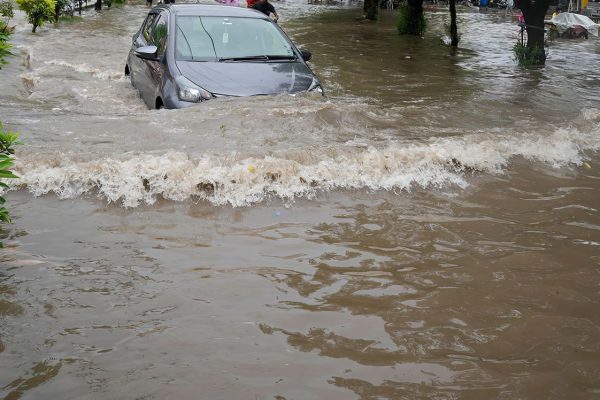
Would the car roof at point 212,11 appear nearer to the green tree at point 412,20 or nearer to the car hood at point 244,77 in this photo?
the car hood at point 244,77

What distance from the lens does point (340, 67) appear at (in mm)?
13188

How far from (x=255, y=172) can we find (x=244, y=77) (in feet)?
6.65

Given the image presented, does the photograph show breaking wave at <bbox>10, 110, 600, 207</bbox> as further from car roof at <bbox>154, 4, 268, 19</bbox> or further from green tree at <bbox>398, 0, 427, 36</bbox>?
green tree at <bbox>398, 0, 427, 36</bbox>

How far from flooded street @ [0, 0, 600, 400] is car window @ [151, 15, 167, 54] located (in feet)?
2.85

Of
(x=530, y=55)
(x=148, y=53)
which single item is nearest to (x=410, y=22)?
(x=530, y=55)

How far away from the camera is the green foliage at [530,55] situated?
1426 centimetres

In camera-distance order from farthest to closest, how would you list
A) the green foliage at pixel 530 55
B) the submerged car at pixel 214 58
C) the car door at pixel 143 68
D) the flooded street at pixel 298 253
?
the green foliage at pixel 530 55 → the car door at pixel 143 68 → the submerged car at pixel 214 58 → the flooded street at pixel 298 253

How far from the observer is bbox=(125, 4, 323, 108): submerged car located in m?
6.91

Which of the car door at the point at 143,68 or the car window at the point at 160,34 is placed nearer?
the car window at the point at 160,34

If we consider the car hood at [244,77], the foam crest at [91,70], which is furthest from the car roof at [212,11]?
the foam crest at [91,70]

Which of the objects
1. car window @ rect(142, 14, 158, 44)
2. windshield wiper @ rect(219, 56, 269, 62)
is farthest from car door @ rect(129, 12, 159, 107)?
windshield wiper @ rect(219, 56, 269, 62)

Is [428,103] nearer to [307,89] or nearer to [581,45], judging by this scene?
[307,89]

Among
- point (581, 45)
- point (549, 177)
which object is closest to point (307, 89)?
point (549, 177)

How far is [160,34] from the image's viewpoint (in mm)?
8148
